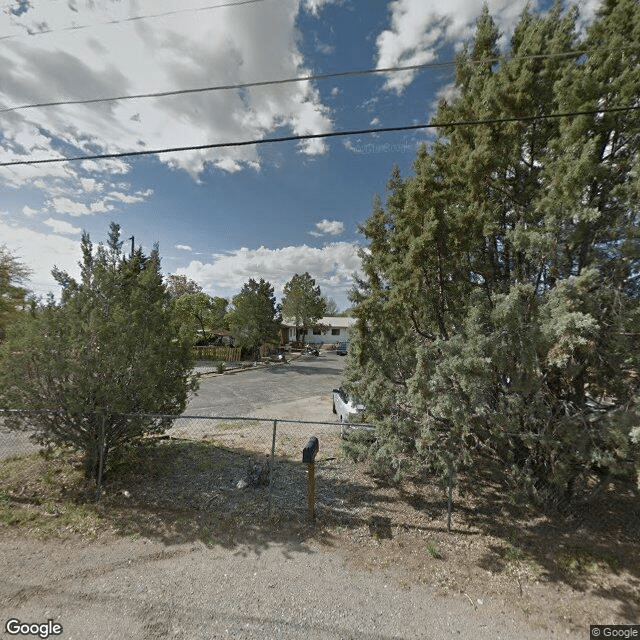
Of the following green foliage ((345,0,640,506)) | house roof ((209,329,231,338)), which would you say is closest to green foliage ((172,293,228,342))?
house roof ((209,329,231,338))

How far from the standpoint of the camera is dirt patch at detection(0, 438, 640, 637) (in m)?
3.72

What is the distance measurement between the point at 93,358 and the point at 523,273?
7166mm

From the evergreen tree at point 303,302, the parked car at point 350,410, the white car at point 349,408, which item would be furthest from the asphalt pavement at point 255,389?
the evergreen tree at point 303,302

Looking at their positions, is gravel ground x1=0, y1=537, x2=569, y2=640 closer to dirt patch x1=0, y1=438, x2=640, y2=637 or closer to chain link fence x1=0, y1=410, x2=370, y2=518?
dirt patch x1=0, y1=438, x2=640, y2=637

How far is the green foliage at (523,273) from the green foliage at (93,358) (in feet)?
13.3

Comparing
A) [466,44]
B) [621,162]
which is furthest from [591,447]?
[466,44]

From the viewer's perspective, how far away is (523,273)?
→ 4891mm

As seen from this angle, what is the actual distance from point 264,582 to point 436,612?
1965 mm

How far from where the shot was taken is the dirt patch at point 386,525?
372 cm

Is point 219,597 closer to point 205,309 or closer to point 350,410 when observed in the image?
point 350,410

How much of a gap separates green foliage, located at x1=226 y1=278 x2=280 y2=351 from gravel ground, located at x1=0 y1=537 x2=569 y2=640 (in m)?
22.9

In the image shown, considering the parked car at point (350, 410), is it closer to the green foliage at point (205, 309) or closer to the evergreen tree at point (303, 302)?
the green foliage at point (205, 309)

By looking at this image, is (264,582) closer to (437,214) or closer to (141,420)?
(141,420)

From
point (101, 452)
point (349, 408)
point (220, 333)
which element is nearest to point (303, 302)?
point (220, 333)
